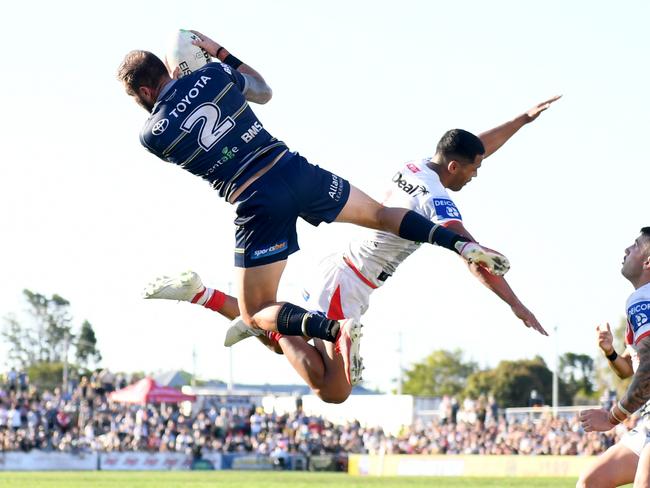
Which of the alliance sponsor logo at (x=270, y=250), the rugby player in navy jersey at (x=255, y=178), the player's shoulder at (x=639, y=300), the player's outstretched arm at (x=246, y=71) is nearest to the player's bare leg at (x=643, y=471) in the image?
the player's shoulder at (x=639, y=300)

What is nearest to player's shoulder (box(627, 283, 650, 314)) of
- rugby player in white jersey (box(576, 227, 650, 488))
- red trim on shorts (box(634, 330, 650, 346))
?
rugby player in white jersey (box(576, 227, 650, 488))

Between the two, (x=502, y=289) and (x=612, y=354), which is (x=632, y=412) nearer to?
(x=612, y=354)

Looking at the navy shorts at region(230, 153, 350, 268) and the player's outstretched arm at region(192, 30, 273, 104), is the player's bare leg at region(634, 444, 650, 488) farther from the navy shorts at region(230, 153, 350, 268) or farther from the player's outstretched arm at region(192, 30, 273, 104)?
the player's outstretched arm at region(192, 30, 273, 104)

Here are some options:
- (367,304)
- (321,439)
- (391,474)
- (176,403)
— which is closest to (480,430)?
(391,474)

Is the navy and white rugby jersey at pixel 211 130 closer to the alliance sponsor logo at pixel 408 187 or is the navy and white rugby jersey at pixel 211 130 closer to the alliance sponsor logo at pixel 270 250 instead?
the alliance sponsor logo at pixel 270 250

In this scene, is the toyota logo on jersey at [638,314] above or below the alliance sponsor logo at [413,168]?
below

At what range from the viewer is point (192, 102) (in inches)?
403

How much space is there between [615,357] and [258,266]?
3.12m

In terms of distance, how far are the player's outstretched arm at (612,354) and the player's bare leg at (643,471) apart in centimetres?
113

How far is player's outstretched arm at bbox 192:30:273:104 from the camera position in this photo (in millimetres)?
10953

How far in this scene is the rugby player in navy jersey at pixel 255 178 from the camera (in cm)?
1032

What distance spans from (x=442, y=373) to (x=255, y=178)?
388 feet

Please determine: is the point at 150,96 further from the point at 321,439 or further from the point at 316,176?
the point at 321,439

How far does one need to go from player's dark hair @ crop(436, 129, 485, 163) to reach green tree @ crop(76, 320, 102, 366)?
12900cm
